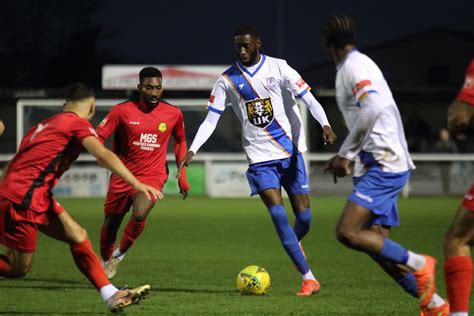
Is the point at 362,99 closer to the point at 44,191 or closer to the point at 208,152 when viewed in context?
the point at 44,191

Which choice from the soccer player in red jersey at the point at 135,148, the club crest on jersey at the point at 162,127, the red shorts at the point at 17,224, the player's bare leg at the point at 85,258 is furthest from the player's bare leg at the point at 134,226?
the red shorts at the point at 17,224

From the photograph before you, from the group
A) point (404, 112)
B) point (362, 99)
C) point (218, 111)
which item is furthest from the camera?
point (404, 112)

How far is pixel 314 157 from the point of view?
2750cm

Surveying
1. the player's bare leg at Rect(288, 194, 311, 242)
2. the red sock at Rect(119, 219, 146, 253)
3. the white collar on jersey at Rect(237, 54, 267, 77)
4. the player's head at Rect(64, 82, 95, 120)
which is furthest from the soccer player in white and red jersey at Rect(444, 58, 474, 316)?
the red sock at Rect(119, 219, 146, 253)

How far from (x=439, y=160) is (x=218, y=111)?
61.6 feet

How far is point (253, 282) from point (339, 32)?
2.94 m

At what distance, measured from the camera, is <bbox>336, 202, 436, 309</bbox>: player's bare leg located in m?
6.84

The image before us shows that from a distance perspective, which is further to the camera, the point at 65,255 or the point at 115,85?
the point at 115,85

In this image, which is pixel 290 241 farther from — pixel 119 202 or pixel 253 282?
pixel 119 202

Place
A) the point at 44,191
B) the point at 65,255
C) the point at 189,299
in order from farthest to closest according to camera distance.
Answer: the point at 65,255 < the point at 189,299 < the point at 44,191

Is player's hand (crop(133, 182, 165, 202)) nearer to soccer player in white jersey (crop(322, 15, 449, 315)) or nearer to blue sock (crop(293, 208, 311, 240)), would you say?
soccer player in white jersey (crop(322, 15, 449, 315))

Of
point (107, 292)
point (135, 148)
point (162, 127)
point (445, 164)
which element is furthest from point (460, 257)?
point (445, 164)

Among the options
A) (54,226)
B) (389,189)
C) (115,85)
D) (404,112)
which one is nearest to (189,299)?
(54,226)

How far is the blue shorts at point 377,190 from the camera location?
6914 millimetres
